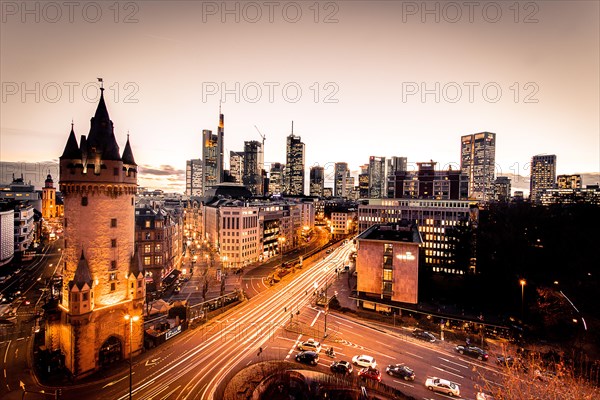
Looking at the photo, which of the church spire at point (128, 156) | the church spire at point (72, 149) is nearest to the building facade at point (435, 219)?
the church spire at point (128, 156)

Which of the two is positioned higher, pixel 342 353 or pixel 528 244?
pixel 528 244

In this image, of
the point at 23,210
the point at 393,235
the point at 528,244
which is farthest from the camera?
the point at 23,210

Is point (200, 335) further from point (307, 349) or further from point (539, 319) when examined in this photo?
point (539, 319)

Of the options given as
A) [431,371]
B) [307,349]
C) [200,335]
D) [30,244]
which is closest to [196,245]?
[30,244]

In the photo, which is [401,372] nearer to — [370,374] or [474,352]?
[370,374]

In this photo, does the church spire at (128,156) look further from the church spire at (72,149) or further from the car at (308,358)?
the car at (308,358)

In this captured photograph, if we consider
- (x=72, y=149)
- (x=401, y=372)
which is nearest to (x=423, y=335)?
Result: (x=401, y=372)
